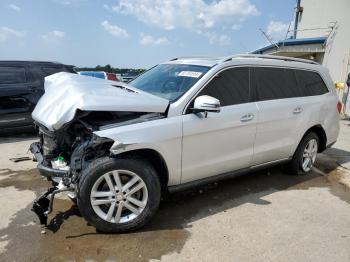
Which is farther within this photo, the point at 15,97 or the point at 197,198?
the point at 15,97

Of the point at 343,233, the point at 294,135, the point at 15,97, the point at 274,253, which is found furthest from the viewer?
the point at 15,97

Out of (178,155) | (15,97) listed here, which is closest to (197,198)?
(178,155)

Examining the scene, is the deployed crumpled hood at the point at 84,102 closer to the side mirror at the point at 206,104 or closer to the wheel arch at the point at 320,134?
the side mirror at the point at 206,104

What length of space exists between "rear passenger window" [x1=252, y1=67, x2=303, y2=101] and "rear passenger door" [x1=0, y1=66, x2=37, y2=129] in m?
5.39

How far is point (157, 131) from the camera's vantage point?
3.51 meters

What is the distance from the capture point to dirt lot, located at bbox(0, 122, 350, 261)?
3.21 meters

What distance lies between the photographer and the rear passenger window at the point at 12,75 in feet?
25.2

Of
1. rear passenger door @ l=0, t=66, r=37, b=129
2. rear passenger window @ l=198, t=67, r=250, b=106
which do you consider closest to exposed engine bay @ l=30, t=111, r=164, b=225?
rear passenger window @ l=198, t=67, r=250, b=106

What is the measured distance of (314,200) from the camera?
4.63 meters

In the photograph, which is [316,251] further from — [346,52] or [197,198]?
[346,52]

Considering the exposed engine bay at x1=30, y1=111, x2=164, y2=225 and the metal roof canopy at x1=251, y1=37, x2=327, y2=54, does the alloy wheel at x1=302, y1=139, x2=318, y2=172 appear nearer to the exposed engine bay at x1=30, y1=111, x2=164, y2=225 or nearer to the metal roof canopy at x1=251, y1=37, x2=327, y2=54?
the exposed engine bay at x1=30, y1=111, x2=164, y2=225

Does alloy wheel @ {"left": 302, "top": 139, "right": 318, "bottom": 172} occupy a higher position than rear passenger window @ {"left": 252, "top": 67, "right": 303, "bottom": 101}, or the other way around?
rear passenger window @ {"left": 252, "top": 67, "right": 303, "bottom": 101}

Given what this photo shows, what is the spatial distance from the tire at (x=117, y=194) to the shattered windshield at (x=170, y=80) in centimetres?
93

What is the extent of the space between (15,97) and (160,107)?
5301mm
